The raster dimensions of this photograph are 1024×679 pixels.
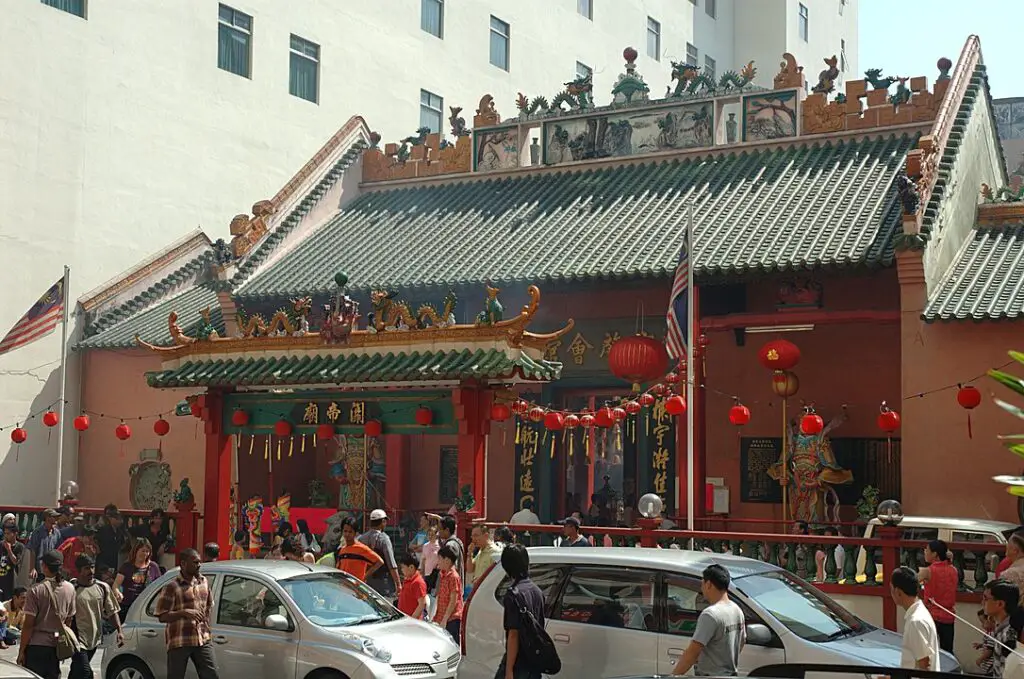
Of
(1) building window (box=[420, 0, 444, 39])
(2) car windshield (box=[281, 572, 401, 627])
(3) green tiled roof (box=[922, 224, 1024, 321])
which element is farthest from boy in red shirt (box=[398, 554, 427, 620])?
(1) building window (box=[420, 0, 444, 39])

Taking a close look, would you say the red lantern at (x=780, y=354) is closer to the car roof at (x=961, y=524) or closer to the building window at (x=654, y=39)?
the car roof at (x=961, y=524)

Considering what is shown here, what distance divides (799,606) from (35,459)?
59.0 ft

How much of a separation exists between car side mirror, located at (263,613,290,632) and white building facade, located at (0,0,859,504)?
14.2 metres

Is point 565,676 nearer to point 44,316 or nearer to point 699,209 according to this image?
point 699,209

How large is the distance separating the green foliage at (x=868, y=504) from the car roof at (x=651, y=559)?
345 inches

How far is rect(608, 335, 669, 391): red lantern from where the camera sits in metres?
19.0

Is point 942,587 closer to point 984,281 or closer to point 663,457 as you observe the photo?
point 984,281

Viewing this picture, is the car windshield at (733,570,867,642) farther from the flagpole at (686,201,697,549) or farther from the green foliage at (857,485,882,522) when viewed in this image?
the green foliage at (857,485,882,522)

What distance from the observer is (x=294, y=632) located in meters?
11.3

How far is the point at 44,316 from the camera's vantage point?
22.5 meters

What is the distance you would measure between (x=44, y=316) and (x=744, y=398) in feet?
39.3

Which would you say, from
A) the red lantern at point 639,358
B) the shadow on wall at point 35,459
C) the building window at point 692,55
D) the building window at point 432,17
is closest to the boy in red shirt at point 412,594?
the red lantern at point 639,358

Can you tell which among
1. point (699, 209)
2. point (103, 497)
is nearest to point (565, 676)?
point (699, 209)

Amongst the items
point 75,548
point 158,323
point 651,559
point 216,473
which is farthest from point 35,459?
point 651,559
